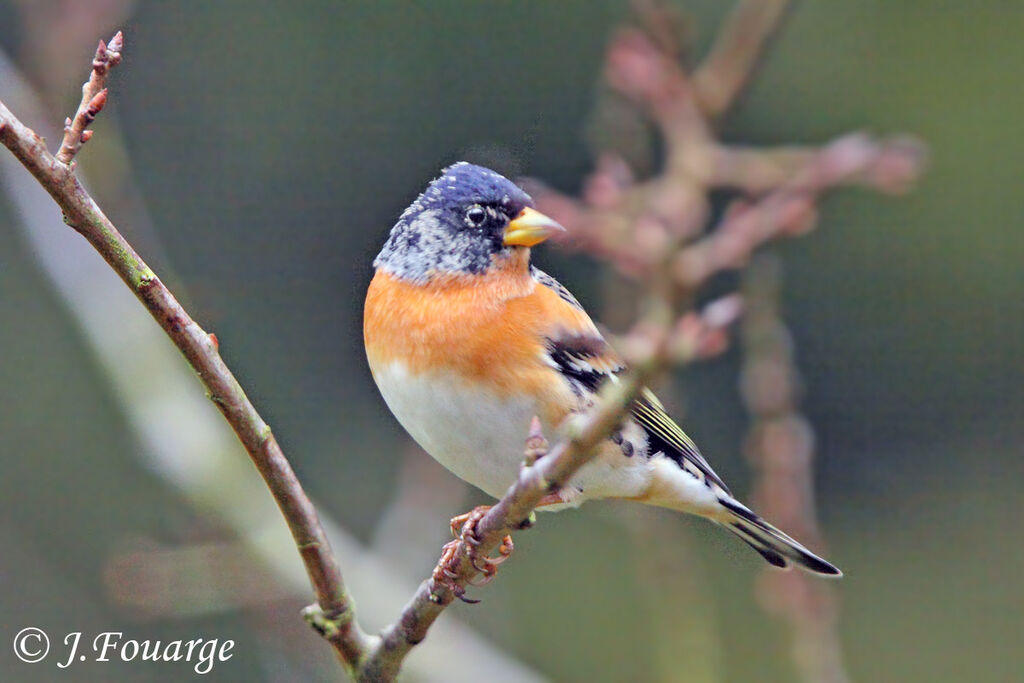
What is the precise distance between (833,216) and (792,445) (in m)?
5.00

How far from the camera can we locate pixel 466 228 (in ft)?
8.46

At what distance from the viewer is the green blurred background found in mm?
6137

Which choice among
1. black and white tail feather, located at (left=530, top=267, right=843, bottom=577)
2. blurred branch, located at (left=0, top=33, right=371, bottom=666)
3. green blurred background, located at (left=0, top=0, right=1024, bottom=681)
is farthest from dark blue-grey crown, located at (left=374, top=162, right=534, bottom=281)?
green blurred background, located at (left=0, top=0, right=1024, bottom=681)

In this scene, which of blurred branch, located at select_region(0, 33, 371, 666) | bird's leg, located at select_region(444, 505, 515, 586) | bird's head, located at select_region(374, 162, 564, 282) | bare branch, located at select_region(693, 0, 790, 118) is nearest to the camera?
blurred branch, located at select_region(0, 33, 371, 666)

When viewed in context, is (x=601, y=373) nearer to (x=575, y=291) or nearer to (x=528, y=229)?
(x=528, y=229)

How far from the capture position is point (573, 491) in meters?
2.38

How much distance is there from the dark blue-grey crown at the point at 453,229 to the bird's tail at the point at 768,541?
0.85 metres

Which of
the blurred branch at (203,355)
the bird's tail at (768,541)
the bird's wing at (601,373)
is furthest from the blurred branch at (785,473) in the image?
the blurred branch at (203,355)

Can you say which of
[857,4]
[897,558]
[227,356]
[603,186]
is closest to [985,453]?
[897,558]

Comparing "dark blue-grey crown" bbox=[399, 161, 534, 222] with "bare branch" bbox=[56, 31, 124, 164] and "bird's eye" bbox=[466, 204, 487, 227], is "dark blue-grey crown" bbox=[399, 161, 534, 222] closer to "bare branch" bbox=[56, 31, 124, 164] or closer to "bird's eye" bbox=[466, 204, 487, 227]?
"bird's eye" bbox=[466, 204, 487, 227]

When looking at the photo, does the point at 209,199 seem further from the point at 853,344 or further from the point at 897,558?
the point at 897,558

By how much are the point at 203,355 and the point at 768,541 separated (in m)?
1.67

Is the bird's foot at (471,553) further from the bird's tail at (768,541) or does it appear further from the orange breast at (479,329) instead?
the bird's tail at (768,541)

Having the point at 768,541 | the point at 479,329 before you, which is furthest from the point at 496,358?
the point at 768,541
